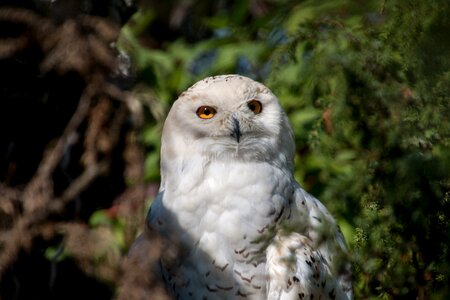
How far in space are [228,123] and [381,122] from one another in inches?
36.2

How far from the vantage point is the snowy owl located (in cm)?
297

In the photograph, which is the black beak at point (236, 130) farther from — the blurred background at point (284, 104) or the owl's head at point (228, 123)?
the blurred background at point (284, 104)

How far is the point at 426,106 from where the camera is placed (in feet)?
6.40

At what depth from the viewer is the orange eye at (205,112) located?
3186 mm

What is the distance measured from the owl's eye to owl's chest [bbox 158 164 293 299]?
24 cm

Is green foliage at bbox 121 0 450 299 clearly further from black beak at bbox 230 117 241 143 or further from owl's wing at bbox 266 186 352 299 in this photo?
black beak at bbox 230 117 241 143

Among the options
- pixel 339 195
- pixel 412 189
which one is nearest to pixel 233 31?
pixel 339 195

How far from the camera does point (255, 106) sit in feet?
10.7

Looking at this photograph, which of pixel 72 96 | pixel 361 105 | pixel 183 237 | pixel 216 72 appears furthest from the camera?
pixel 216 72

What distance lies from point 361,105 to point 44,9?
4.45 ft

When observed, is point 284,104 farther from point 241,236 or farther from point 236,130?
point 241,236

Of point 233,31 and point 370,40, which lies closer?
point 370,40

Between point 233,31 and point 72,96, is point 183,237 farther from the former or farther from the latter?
point 233,31

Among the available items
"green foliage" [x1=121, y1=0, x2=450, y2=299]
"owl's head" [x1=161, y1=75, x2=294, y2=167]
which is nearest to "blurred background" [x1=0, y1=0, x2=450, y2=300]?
"green foliage" [x1=121, y1=0, x2=450, y2=299]
